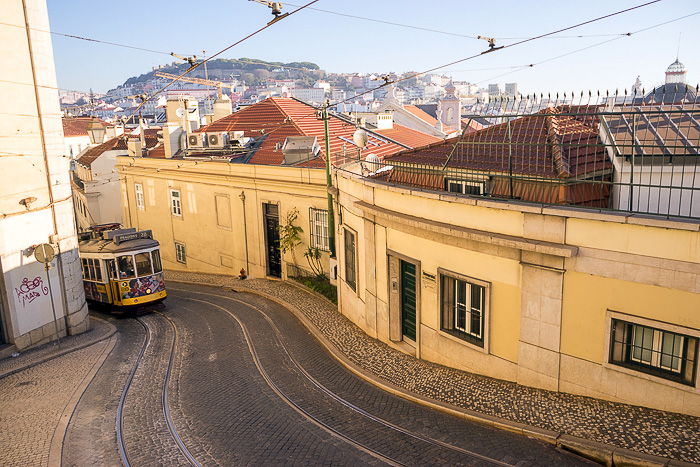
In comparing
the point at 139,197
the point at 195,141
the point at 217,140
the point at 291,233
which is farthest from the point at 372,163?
the point at 139,197

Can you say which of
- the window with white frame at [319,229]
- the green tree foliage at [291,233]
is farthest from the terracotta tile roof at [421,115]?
the window with white frame at [319,229]

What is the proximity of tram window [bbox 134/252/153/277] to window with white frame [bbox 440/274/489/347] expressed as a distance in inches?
460

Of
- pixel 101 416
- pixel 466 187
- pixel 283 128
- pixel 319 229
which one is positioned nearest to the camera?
pixel 101 416

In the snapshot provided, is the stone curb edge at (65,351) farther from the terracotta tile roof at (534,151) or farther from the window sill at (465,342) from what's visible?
the window sill at (465,342)

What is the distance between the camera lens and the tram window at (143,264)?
1902cm

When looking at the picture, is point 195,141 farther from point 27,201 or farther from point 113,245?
point 27,201

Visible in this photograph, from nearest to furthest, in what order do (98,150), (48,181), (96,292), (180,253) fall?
(48,181) < (96,292) < (180,253) < (98,150)

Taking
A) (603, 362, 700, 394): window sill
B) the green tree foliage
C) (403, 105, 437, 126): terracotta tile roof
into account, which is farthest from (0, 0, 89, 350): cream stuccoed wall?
(403, 105, 437, 126): terracotta tile roof

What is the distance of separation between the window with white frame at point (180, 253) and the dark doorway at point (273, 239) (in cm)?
715

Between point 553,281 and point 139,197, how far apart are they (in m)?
27.5

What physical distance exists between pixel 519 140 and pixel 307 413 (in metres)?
7.55

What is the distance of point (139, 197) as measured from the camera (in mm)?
31906

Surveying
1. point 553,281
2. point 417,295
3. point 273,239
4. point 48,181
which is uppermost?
point 48,181

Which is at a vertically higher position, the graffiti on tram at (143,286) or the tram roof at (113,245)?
the tram roof at (113,245)
